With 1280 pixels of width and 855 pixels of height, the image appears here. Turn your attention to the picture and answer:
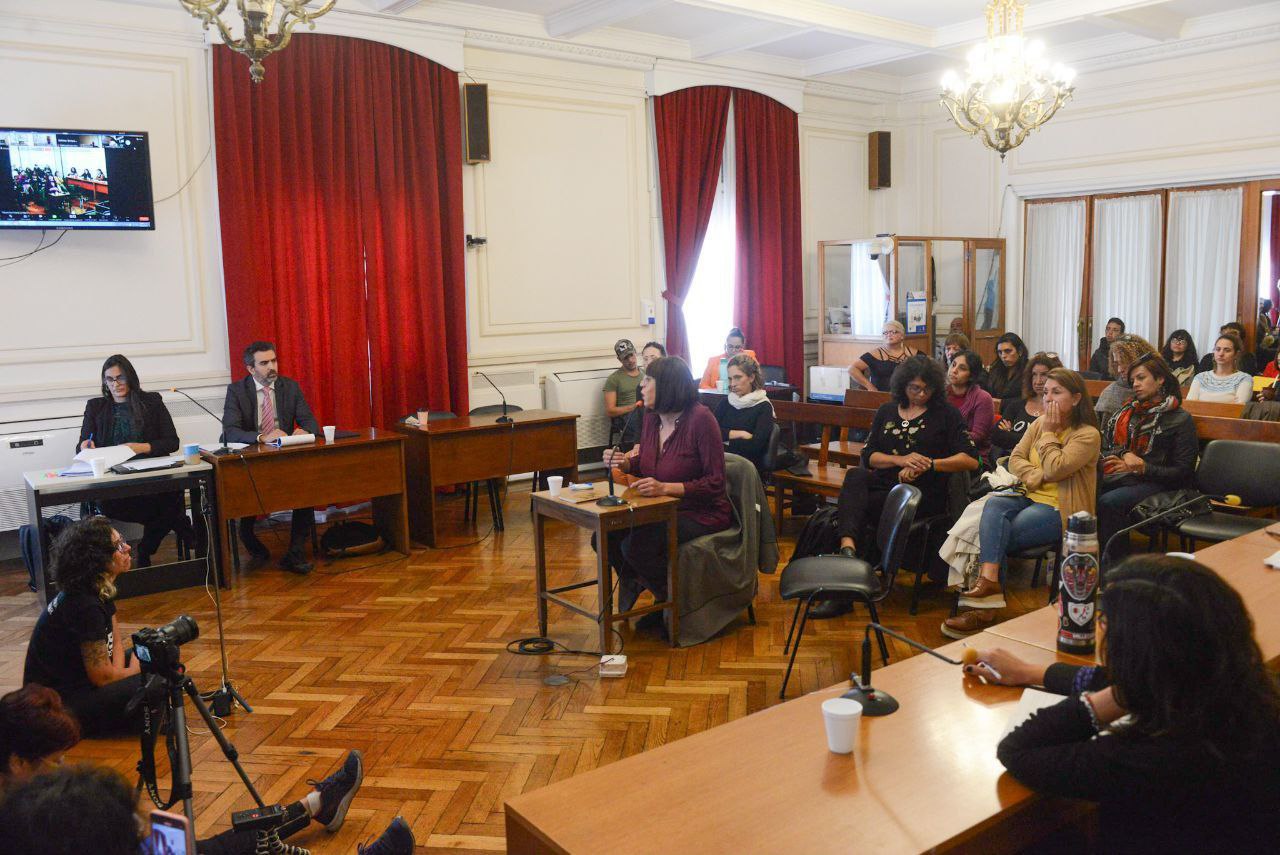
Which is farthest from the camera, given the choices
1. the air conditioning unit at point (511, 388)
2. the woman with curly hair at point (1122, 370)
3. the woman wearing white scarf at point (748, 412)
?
the air conditioning unit at point (511, 388)

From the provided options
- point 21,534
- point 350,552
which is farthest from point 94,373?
point 350,552

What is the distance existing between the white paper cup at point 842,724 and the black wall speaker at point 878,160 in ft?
27.7

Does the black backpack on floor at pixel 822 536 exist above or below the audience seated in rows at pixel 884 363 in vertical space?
below

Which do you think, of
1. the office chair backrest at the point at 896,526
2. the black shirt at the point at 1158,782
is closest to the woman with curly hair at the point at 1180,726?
the black shirt at the point at 1158,782

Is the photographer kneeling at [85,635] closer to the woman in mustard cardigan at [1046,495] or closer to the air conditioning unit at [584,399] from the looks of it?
the woman in mustard cardigan at [1046,495]

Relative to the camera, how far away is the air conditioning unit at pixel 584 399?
7.73 meters

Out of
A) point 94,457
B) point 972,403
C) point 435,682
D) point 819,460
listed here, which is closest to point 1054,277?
point 972,403

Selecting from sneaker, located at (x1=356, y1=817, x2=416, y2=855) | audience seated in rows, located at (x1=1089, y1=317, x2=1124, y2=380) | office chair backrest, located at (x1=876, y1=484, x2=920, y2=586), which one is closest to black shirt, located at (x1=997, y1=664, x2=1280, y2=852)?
sneaker, located at (x1=356, y1=817, x2=416, y2=855)

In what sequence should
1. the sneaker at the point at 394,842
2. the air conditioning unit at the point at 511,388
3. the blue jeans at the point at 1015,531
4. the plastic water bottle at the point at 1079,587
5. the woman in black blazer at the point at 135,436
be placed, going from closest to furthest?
the plastic water bottle at the point at 1079,587 → the sneaker at the point at 394,842 → the blue jeans at the point at 1015,531 → the woman in black blazer at the point at 135,436 → the air conditioning unit at the point at 511,388

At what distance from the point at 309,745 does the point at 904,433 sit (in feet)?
9.07

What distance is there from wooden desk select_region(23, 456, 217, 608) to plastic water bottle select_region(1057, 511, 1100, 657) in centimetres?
361

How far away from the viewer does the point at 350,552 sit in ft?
18.8

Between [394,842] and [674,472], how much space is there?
6.69ft

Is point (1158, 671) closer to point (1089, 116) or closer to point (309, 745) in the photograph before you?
point (309, 745)
